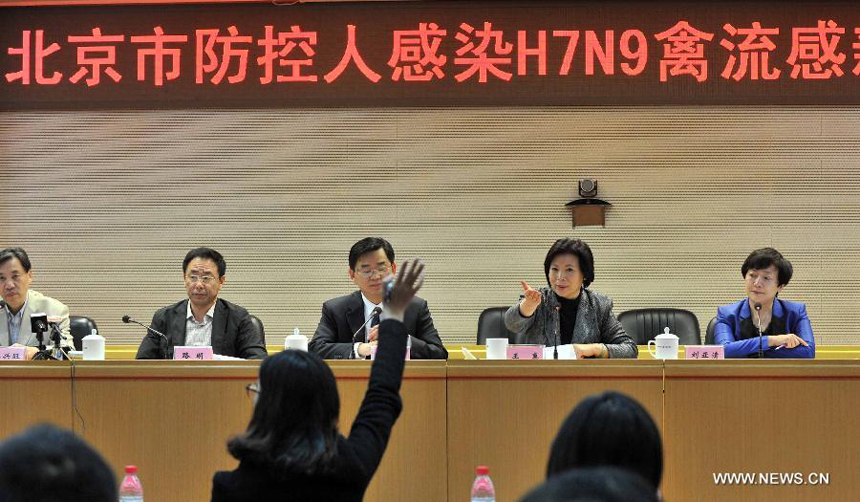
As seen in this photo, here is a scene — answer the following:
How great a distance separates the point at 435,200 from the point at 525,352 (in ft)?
8.21

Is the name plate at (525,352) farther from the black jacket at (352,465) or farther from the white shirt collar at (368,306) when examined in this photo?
the black jacket at (352,465)

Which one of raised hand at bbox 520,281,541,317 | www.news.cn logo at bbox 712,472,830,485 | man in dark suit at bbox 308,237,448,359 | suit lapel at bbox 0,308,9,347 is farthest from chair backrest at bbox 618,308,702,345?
suit lapel at bbox 0,308,9,347

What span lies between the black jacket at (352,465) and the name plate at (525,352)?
1341 millimetres

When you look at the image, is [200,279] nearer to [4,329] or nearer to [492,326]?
[4,329]

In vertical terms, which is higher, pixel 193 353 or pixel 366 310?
pixel 366 310

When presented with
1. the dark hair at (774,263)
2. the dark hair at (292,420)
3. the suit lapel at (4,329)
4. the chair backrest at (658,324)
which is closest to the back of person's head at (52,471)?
the dark hair at (292,420)

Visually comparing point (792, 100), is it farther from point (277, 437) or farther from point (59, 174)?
point (277, 437)

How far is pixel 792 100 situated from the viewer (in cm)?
577

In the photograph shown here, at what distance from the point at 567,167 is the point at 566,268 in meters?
1.87

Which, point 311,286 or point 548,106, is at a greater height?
point 548,106

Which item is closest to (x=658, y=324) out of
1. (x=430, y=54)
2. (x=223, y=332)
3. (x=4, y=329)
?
(x=430, y=54)

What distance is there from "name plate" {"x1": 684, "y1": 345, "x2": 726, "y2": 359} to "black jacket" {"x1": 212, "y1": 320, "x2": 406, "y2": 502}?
64.1 inches

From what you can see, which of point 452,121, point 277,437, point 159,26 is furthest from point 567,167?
point 277,437

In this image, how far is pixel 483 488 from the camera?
10.6ft
